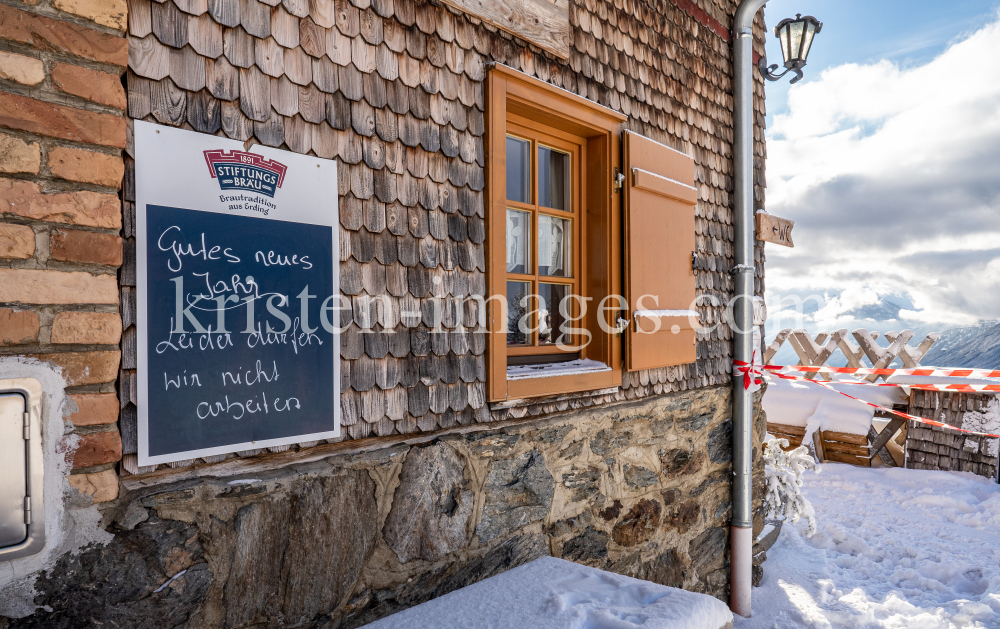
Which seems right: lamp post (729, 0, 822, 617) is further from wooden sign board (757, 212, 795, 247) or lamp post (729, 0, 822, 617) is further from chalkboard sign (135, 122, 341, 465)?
chalkboard sign (135, 122, 341, 465)

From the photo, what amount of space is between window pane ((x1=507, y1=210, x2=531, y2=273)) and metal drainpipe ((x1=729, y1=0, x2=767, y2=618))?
2100mm

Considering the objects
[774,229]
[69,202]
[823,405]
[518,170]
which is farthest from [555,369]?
[823,405]

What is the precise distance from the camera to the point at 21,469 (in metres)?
1.44

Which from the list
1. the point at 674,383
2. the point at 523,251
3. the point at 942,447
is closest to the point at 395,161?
the point at 523,251

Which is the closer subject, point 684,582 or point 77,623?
point 77,623

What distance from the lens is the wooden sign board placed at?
4.80m

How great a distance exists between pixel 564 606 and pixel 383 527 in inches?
27.2

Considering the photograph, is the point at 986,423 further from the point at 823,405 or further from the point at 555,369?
the point at 555,369

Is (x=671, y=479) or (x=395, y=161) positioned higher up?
(x=395, y=161)

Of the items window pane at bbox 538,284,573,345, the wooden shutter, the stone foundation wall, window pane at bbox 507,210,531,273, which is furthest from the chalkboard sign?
the wooden shutter

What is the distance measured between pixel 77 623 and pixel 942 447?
8300mm

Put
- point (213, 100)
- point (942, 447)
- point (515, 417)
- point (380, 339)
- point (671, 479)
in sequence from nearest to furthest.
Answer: point (213, 100) < point (380, 339) < point (515, 417) < point (671, 479) < point (942, 447)

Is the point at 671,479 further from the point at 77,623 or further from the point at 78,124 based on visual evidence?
the point at 78,124

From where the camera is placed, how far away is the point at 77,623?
60.0 inches
